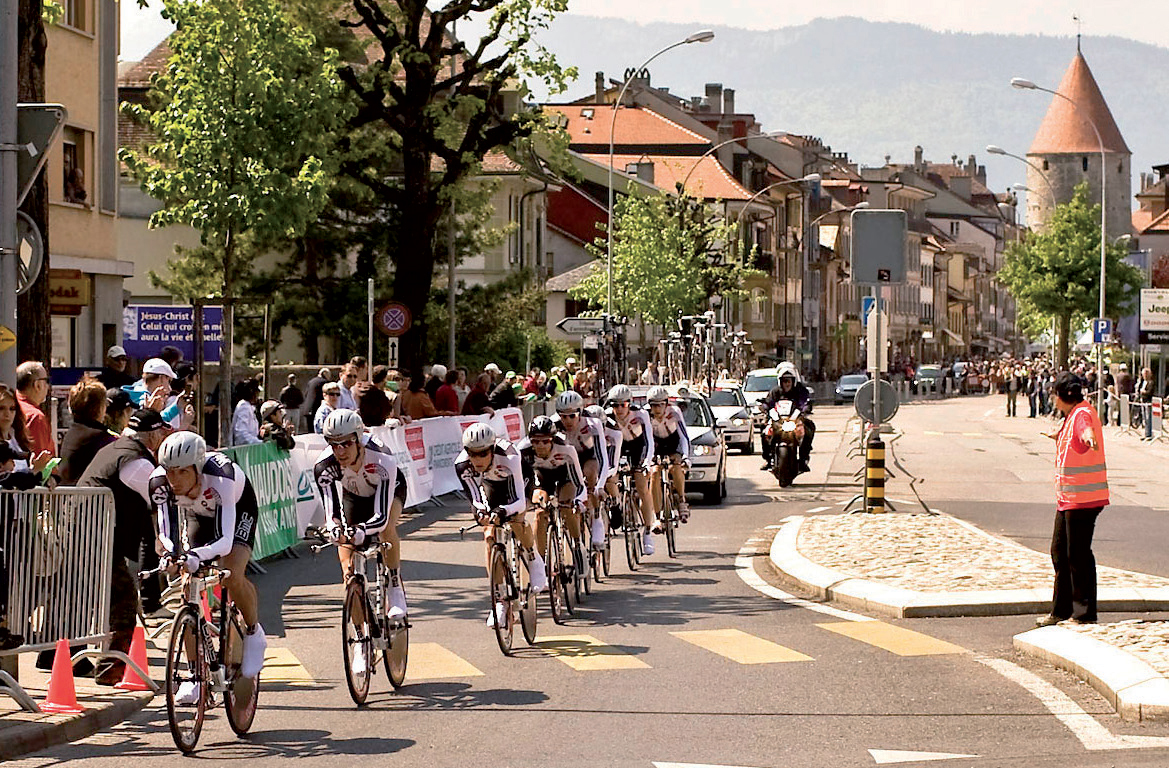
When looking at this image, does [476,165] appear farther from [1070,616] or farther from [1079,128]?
[1079,128]

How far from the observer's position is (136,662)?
1155 cm

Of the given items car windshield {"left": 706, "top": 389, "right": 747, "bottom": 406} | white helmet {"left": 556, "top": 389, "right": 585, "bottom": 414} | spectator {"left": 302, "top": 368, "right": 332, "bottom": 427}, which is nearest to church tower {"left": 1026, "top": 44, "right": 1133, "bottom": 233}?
car windshield {"left": 706, "top": 389, "right": 747, "bottom": 406}

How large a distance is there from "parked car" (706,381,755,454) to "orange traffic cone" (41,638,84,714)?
31.0 metres

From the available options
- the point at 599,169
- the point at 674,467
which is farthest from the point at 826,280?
the point at 674,467

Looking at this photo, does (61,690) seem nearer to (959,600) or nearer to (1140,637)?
(1140,637)

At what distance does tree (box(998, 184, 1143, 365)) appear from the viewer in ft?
295

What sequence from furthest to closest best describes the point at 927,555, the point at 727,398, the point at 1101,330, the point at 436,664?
the point at 1101,330
the point at 727,398
the point at 927,555
the point at 436,664

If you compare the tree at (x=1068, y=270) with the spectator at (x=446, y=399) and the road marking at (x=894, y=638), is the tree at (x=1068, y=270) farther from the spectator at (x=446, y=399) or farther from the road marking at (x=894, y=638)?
the road marking at (x=894, y=638)

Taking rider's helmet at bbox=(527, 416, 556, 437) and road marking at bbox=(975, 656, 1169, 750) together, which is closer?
road marking at bbox=(975, 656, 1169, 750)

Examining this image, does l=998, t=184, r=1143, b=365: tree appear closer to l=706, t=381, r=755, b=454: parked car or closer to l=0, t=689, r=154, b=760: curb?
l=706, t=381, r=755, b=454: parked car

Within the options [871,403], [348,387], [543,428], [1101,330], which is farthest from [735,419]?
[543,428]

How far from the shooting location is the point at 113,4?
3634 cm


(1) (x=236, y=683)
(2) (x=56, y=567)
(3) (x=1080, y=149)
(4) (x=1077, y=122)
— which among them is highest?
(4) (x=1077, y=122)

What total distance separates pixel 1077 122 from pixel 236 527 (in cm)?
15297
